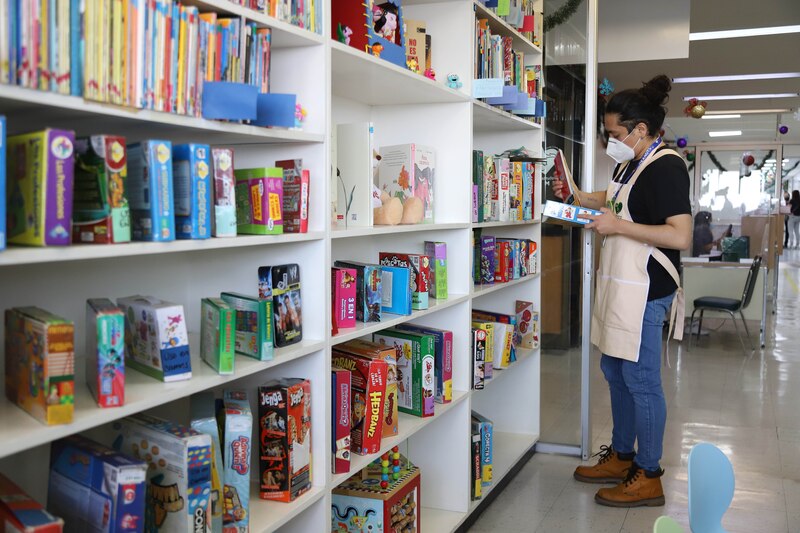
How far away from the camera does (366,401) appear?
246 cm

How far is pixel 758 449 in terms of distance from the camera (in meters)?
4.36

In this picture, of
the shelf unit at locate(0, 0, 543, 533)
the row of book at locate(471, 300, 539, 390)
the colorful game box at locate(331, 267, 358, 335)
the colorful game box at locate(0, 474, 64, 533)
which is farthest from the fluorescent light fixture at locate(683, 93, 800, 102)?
the colorful game box at locate(0, 474, 64, 533)

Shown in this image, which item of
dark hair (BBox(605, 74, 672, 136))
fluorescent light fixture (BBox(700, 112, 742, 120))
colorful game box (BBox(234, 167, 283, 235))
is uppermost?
fluorescent light fixture (BBox(700, 112, 742, 120))

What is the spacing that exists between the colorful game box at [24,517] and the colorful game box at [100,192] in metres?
0.48

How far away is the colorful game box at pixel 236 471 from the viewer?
5.98 feet

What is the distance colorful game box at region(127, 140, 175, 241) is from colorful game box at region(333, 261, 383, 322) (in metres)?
0.98

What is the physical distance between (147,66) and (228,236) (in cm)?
42

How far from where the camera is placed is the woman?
3.37 metres

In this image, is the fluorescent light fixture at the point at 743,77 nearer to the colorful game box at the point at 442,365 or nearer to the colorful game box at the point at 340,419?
the colorful game box at the point at 442,365

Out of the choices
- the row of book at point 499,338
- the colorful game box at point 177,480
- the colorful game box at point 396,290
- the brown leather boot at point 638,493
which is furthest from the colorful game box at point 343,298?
the brown leather boot at point 638,493

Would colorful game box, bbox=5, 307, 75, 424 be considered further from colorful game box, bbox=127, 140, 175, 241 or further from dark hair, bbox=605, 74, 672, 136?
dark hair, bbox=605, 74, 672, 136

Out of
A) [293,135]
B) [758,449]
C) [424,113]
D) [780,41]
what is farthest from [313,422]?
[780,41]

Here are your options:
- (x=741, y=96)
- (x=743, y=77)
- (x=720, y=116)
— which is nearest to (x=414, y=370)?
(x=743, y=77)

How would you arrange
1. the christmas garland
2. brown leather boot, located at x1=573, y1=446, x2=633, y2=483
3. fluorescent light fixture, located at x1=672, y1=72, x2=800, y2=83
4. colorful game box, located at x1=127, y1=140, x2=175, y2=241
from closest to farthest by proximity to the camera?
colorful game box, located at x1=127, y1=140, x2=175, y2=241, brown leather boot, located at x1=573, y1=446, x2=633, y2=483, the christmas garland, fluorescent light fixture, located at x1=672, y1=72, x2=800, y2=83
